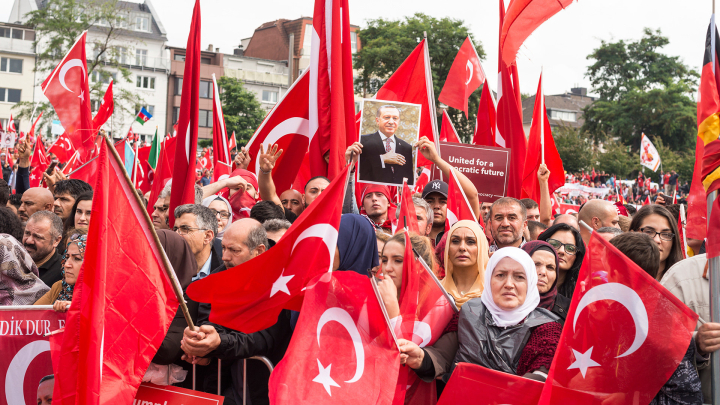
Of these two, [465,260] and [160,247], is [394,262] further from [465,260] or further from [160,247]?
[160,247]

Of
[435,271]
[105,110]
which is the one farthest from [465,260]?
[105,110]

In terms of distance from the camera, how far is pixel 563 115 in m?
92.9

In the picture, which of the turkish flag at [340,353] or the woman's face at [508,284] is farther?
the woman's face at [508,284]

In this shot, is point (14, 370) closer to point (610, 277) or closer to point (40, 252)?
point (40, 252)

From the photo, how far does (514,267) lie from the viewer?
3.58 m

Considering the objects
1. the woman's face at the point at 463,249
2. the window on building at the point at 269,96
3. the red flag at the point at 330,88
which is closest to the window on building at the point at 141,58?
the window on building at the point at 269,96

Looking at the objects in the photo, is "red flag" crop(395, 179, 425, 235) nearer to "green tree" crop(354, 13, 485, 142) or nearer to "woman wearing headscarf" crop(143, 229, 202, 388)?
"woman wearing headscarf" crop(143, 229, 202, 388)

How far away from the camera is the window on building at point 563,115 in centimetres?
9156

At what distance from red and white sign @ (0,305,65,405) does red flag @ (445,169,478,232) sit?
10.1ft

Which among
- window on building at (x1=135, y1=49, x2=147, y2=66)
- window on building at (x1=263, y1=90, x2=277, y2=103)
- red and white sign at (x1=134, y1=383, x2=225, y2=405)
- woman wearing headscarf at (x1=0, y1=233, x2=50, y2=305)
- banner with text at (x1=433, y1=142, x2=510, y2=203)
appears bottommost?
red and white sign at (x1=134, y1=383, x2=225, y2=405)

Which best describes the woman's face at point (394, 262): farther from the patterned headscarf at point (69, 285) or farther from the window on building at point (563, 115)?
the window on building at point (563, 115)

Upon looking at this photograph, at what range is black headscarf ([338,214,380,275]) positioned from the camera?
3838 millimetres

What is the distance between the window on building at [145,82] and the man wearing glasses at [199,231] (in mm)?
61781

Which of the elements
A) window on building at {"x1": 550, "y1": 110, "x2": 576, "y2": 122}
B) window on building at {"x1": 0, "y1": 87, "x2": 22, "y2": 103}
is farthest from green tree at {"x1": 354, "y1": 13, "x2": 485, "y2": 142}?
window on building at {"x1": 550, "y1": 110, "x2": 576, "y2": 122}
